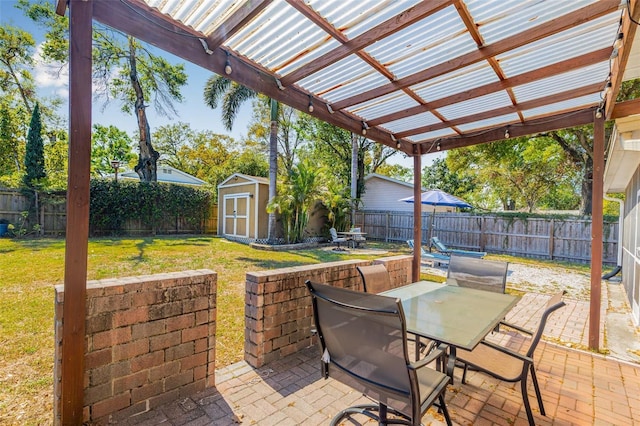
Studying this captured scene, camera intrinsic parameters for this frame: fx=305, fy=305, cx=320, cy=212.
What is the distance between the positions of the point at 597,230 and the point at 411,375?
3586 millimetres

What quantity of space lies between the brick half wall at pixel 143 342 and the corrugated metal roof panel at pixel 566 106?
4.39m

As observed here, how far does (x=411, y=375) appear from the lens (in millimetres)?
1562

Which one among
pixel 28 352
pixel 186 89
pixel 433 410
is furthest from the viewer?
pixel 186 89

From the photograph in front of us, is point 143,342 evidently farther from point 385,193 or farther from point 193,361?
point 385,193

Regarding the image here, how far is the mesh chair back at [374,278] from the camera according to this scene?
10.7 feet

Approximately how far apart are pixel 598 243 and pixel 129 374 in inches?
195

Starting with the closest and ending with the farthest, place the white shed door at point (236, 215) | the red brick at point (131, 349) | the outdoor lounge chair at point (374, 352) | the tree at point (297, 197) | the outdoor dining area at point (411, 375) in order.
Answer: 1. the outdoor lounge chair at point (374, 352)
2. the outdoor dining area at point (411, 375)
3. the red brick at point (131, 349)
4. the tree at point (297, 197)
5. the white shed door at point (236, 215)

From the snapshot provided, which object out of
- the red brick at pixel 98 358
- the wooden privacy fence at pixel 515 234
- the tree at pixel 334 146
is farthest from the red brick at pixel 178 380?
the tree at pixel 334 146

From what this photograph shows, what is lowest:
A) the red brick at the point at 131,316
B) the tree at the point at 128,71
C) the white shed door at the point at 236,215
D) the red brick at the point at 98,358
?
the red brick at the point at 98,358

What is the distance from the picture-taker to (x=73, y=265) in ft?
6.25

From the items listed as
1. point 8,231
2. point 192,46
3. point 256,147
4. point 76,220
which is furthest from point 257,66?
point 256,147

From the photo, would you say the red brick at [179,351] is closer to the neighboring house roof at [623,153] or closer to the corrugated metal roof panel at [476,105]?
the corrugated metal roof panel at [476,105]

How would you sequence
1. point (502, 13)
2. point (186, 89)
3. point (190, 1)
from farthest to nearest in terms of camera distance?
point (186, 89) < point (502, 13) < point (190, 1)

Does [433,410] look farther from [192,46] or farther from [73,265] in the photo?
[192,46]
